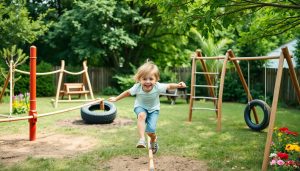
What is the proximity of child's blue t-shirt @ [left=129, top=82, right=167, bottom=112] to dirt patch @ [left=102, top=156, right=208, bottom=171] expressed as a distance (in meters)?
0.83

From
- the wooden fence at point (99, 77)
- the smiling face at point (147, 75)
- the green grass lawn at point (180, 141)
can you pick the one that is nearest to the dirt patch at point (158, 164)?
the green grass lawn at point (180, 141)

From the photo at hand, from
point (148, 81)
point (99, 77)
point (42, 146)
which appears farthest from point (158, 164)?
point (99, 77)

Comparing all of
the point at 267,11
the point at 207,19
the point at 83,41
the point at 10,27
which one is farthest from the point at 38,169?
the point at 83,41

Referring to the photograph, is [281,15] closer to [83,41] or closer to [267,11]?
[267,11]

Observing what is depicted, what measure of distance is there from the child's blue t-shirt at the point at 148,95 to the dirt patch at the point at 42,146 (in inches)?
65.5

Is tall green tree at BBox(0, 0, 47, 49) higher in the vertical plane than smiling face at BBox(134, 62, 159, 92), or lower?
higher

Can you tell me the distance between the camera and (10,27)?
591 inches

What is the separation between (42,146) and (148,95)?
2593mm

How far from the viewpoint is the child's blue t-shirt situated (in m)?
5.04

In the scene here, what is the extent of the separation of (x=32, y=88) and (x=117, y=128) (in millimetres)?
2401

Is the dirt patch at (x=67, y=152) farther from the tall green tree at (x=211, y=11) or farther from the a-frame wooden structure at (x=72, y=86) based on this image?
the a-frame wooden structure at (x=72, y=86)

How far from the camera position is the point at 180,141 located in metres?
6.84

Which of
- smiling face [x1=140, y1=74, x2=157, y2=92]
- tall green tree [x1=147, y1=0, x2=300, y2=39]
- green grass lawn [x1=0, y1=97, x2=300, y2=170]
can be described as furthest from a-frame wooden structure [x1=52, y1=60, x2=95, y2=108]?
smiling face [x1=140, y1=74, x2=157, y2=92]

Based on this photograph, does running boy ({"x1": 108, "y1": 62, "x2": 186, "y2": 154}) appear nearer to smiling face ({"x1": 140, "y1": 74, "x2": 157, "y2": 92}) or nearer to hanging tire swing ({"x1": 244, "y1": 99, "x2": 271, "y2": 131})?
smiling face ({"x1": 140, "y1": 74, "x2": 157, "y2": 92})
